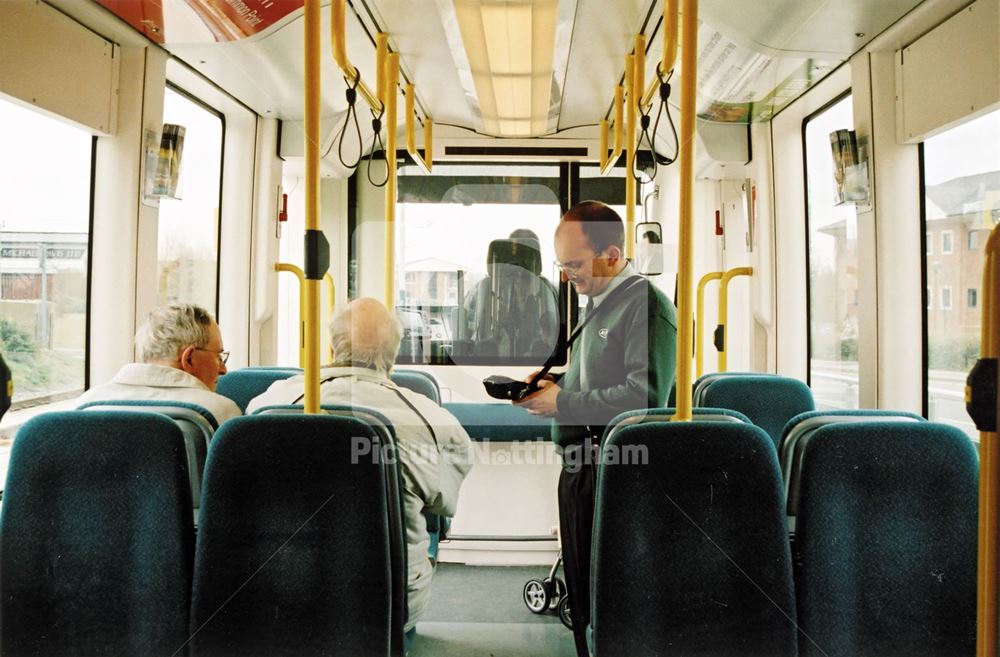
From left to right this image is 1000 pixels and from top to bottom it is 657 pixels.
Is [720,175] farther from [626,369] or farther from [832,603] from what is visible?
[832,603]

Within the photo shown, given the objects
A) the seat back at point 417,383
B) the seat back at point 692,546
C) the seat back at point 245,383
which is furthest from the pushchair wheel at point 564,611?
the seat back at point 245,383

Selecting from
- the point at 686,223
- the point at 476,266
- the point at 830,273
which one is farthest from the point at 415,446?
the point at 830,273

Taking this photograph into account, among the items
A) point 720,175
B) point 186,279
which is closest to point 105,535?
point 186,279

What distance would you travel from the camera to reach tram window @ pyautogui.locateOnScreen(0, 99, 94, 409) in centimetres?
234

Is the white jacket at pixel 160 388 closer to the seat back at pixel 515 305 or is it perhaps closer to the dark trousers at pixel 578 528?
the dark trousers at pixel 578 528

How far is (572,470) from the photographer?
2248mm

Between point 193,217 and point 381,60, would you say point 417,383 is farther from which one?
point 193,217

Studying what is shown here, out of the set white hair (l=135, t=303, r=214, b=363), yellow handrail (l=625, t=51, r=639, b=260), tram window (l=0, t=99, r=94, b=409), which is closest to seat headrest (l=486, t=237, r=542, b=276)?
yellow handrail (l=625, t=51, r=639, b=260)

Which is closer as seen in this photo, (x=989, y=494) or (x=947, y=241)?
(x=989, y=494)

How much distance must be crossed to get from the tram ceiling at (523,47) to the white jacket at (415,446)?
150 cm

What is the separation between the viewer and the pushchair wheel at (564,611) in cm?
273

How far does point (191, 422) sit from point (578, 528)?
1.25m

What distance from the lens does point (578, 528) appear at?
2184 millimetres

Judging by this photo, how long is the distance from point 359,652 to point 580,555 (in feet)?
2.85
